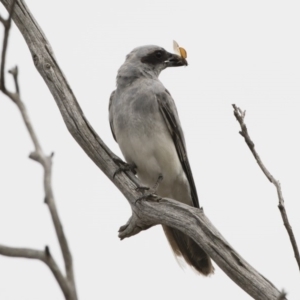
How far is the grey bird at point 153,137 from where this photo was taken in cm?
Result: 726

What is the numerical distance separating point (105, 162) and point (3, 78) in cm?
338

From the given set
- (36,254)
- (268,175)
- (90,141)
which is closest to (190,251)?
(90,141)

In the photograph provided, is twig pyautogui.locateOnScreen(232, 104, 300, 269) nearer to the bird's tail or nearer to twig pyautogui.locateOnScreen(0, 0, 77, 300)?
twig pyautogui.locateOnScreen(0, 0, 77, 300)

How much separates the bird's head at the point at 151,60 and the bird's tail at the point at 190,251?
80.2 inches

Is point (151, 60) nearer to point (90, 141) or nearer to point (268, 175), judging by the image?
point (90, 141)

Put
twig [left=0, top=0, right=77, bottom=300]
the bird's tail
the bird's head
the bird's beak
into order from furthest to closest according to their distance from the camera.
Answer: the bird's beak
the bird's head
the bird's tail
twig [left=0, top=0, right=77, bottom=300]

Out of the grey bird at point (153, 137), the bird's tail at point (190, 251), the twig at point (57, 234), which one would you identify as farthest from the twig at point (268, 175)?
the bird's tail at point (190, 251)

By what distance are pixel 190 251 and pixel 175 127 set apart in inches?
59.3

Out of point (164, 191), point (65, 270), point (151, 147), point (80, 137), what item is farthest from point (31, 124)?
point (164, 191)

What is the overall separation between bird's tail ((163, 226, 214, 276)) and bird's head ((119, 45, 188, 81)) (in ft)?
6.68

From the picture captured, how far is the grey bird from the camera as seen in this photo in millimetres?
7262

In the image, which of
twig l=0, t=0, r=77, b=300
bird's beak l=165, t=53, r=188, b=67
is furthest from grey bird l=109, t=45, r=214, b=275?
Answer: twig l=0, t=0, r=77, b=300

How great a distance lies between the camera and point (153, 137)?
7.27 metres

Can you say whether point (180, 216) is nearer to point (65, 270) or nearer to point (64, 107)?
point (64, 107)
